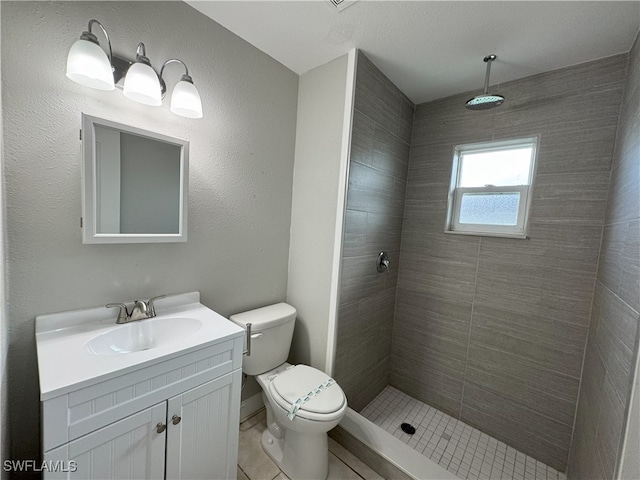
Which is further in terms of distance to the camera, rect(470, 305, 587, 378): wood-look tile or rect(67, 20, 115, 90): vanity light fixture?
rect(470, 305, 587, 378): wood-look tile

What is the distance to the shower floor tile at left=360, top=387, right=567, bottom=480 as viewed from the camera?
4.97ft

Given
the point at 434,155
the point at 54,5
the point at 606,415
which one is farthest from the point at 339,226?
the point at 54,5

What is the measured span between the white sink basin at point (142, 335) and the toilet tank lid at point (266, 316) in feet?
1.00

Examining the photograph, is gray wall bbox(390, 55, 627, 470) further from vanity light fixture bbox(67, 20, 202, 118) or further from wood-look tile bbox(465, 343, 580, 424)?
vanity light fixture bbox(67, 20, 202, 118)

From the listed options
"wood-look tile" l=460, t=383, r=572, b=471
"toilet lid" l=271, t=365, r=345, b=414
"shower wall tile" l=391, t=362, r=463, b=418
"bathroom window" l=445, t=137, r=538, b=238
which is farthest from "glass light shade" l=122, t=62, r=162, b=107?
"wood-look tile" l=460, t=383, r=572, b=471

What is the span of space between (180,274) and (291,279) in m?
0.74

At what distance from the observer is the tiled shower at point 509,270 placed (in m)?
1.21

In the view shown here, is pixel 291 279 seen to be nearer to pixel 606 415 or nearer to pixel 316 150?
pixel 316 150

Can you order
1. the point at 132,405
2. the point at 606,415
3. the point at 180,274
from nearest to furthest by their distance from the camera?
the point at 132,405 < the point at 606,415 < the point at 180,274

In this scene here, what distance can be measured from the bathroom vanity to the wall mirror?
1.16 ft

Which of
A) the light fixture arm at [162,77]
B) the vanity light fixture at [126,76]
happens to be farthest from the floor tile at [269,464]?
the light fixture arm at [162,77]

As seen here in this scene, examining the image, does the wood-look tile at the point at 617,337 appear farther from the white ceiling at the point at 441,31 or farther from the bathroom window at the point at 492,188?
the white ceiling at the point at 441,31

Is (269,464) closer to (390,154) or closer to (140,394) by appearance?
(140,394)

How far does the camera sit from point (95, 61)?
0.91 metres
